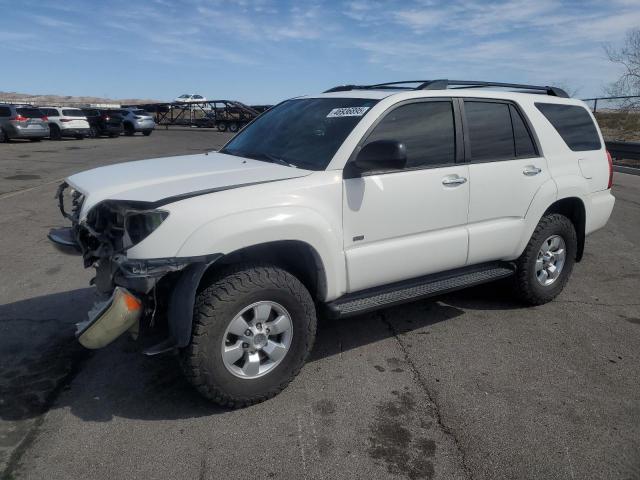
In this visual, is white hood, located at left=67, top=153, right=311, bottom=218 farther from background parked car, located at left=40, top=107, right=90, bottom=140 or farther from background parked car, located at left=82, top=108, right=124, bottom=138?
background parked car, located at left=82, top=108, right=124, bottom=138

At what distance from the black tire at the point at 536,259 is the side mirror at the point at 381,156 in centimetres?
183

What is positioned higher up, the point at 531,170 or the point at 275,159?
the point at 275,159

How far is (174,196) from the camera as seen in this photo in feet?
9.81

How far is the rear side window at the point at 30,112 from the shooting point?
2311 cm

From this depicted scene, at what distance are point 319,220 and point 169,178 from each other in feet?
3.23

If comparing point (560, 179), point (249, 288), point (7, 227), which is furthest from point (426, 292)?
point (7, 227)

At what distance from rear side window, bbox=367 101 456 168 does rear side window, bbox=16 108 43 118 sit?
23810mm

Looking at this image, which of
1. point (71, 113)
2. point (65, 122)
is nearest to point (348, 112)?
point (65, 122)

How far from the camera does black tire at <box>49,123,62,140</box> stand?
86.9ft

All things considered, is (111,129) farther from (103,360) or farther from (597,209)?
(597,209)

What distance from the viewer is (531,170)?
4.50m

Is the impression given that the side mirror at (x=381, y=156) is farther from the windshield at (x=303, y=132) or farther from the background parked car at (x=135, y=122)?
the background parked car at (x=135, y=122)

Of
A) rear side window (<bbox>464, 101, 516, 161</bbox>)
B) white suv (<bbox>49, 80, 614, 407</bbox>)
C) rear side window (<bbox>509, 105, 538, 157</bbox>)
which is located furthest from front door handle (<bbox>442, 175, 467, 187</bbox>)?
rear side window (<bbox>509, 105, 538, 157</bbox>)

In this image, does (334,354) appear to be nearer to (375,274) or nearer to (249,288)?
(375,274)
